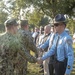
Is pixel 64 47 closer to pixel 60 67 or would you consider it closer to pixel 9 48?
pixel 60 67

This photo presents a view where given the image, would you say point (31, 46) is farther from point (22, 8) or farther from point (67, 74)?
point (22, 8)

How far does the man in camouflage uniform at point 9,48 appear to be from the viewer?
494 centimetres

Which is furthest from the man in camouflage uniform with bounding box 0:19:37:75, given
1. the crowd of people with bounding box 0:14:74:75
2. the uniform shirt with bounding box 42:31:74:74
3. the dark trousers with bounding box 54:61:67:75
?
the dark trousers with bounding box 54:61:67:75

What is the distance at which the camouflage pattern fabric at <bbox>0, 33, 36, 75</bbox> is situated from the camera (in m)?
4.94

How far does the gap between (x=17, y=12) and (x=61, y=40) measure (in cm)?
2622

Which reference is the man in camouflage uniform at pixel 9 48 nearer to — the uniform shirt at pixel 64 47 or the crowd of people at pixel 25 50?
the crowd of people at pixel 25 50

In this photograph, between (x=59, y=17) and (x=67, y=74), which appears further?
(x=59, y=17)

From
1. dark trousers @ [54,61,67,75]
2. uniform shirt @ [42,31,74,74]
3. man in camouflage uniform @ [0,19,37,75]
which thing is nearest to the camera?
man in camouflage uniform @ [0,19,37,75]

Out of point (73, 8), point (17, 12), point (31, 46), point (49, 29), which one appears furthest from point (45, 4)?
point (31, 46)

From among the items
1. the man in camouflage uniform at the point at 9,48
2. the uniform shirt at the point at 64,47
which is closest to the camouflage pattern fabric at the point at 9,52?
the man in camouflage uniform at the point at 9,48

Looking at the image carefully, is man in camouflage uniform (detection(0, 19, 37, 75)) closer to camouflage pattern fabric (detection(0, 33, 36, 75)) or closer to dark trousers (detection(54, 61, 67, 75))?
camouflage pattern fabric (detection(0, 33, 36, 75))

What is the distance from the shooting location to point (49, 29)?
9188mm

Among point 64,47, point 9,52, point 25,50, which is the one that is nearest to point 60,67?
point 64,47

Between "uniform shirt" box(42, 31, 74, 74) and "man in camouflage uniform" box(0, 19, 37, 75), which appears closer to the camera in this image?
"man in camouflage uniform" box(0, 19, 37, 75)
